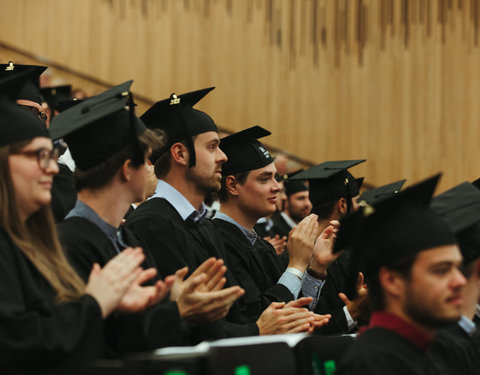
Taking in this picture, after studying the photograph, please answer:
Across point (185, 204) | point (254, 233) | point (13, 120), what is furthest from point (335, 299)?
point (13, 120)

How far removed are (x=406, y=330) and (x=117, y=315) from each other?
→ 3.34ft

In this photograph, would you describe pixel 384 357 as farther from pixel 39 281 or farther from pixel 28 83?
pixel 28 83

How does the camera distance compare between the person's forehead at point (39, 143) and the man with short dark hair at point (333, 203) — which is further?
the man with short dark hair at point (333, 203)

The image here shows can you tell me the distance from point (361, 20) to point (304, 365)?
8683 mm

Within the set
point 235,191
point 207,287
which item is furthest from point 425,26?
point 207,287

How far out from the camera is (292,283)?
4020 mm

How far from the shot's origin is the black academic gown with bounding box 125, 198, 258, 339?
3400 millimetres

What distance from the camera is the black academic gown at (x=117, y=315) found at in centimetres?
257

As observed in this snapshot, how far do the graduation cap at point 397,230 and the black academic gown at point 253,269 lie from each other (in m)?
1.60

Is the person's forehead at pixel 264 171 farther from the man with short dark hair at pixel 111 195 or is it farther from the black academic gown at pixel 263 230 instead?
the black academic gown at pixel 263 230

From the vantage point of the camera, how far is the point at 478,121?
1038 centimetres

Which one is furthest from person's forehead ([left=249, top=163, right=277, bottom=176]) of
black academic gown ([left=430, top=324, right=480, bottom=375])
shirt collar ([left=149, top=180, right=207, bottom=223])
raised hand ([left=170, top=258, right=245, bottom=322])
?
black academic gown ([left=430, top=324, right=480, bottom=375])

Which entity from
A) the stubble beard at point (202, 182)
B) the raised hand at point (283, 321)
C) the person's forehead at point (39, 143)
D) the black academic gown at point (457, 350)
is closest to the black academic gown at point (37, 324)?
→ the person's forehead at point (39, 143)

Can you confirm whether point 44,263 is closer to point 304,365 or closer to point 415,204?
point 304,365
